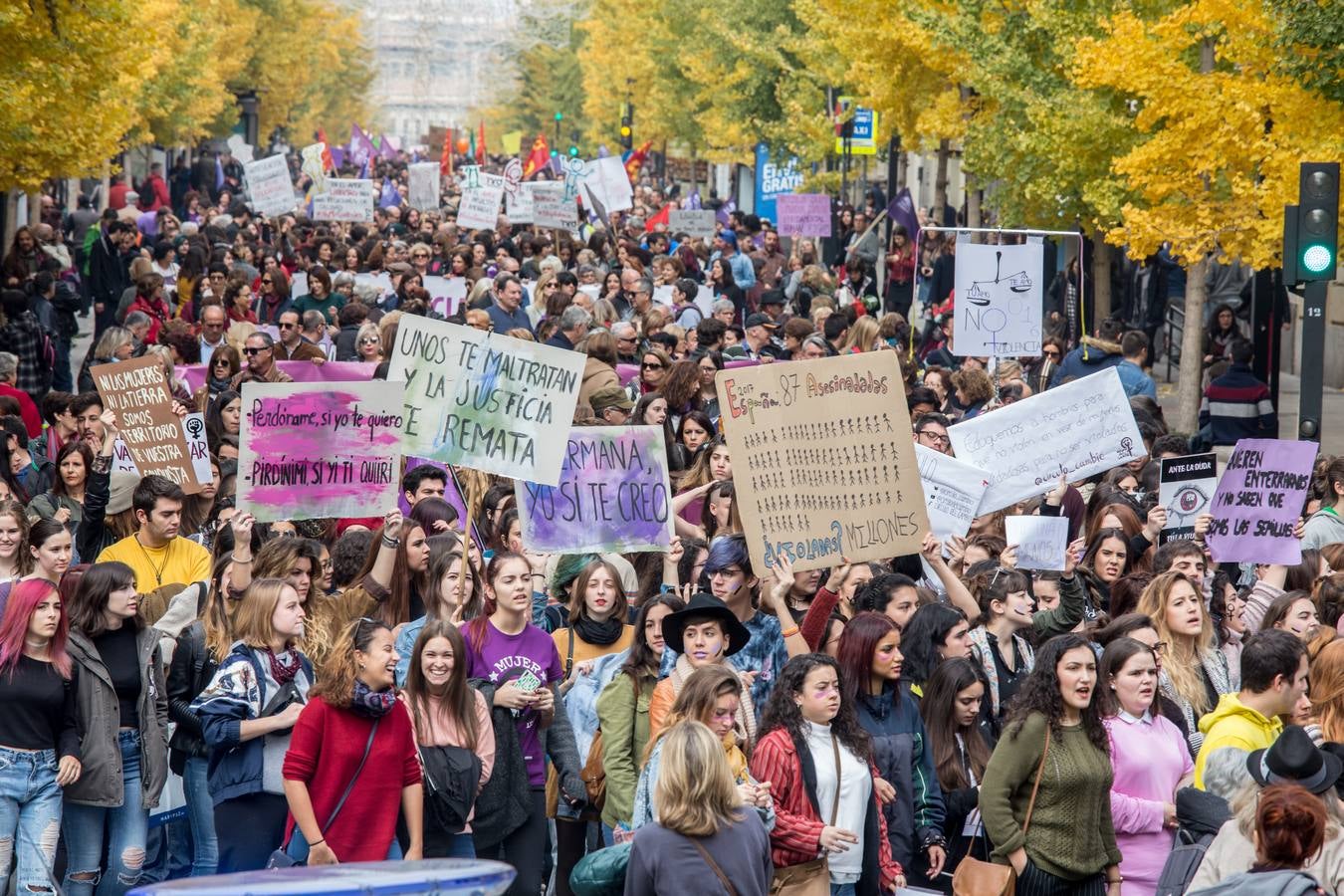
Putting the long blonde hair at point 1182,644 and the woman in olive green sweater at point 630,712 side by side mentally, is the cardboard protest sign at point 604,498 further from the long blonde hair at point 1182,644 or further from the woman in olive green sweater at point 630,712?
the long blonde hair at point 1182,644

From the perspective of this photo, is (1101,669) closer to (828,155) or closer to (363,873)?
(363,873)

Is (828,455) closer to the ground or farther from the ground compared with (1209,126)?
closer to the ground

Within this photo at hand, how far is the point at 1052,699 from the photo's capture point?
7.27 m

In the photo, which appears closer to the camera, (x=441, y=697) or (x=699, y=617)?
(x=441, y=697)

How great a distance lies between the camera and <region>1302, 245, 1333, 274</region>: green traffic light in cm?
1326

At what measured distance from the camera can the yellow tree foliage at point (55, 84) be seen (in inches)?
760


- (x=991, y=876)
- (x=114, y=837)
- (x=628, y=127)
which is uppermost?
(x=628, y=127)

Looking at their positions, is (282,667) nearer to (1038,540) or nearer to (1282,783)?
(1282,783)

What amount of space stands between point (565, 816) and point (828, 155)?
32954 mm

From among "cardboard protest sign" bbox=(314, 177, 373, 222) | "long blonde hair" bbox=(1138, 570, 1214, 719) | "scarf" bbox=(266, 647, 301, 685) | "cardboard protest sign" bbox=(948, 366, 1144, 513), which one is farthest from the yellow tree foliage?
"long blonde hair" bbox=(1138, 570, 1214, 719)

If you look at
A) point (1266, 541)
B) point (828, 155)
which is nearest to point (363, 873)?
point (1266, 541)

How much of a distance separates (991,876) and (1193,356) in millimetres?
14682

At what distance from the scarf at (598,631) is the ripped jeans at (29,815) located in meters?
2.06

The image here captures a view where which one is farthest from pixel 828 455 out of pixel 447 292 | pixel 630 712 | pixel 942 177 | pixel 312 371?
pixel 942 177
